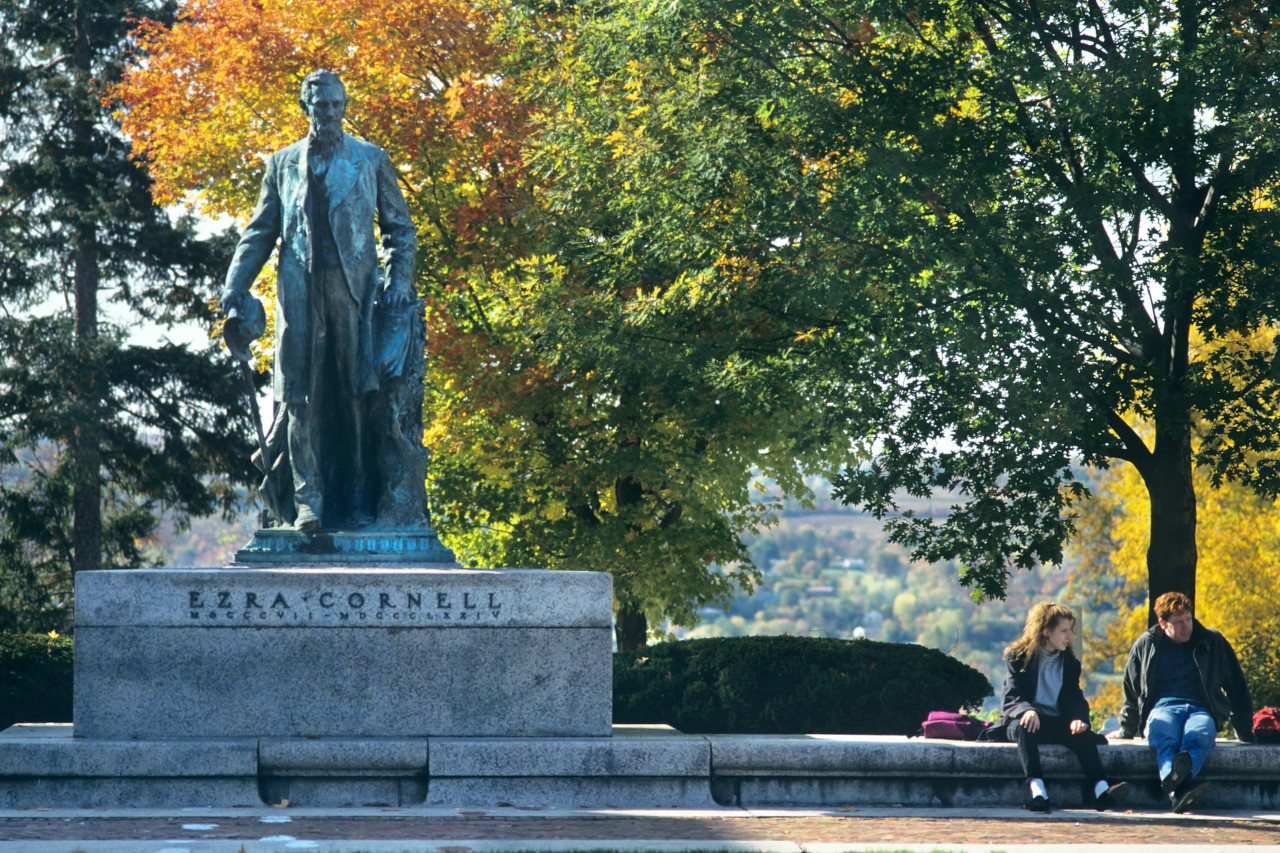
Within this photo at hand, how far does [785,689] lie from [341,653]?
14.2 feet

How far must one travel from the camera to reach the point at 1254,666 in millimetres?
18453

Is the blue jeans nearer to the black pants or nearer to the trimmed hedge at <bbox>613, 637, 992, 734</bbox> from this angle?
the black pants

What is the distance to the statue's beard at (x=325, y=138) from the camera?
10211 mm

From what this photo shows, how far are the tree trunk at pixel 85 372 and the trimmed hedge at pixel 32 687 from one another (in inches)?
488

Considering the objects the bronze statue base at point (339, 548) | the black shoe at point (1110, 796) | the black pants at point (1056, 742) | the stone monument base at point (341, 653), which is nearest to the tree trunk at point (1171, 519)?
the black pants at point (1056, 742)

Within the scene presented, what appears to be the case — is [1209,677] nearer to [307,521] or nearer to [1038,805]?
[1038,805]

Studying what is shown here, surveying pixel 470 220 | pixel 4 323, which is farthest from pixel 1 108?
pixel 470 220

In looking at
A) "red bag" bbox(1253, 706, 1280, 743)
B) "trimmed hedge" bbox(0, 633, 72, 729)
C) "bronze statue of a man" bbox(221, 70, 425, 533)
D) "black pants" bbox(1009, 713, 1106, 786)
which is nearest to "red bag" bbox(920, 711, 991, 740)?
"black pants" bbox(1009, 713, 1106, 786)

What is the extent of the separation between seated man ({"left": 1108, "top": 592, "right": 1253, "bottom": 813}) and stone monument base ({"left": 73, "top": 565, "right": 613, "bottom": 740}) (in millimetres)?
3439

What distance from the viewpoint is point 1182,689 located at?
380 inches

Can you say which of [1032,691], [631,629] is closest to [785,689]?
[1032,691]

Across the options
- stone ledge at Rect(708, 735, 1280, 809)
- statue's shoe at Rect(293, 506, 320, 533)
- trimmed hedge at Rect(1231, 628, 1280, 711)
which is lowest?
trimmed hedge at Rect(1231, 628, 1280, 711)

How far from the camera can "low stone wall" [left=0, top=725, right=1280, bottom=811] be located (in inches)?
342

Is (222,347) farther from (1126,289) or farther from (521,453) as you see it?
(1126,289)
